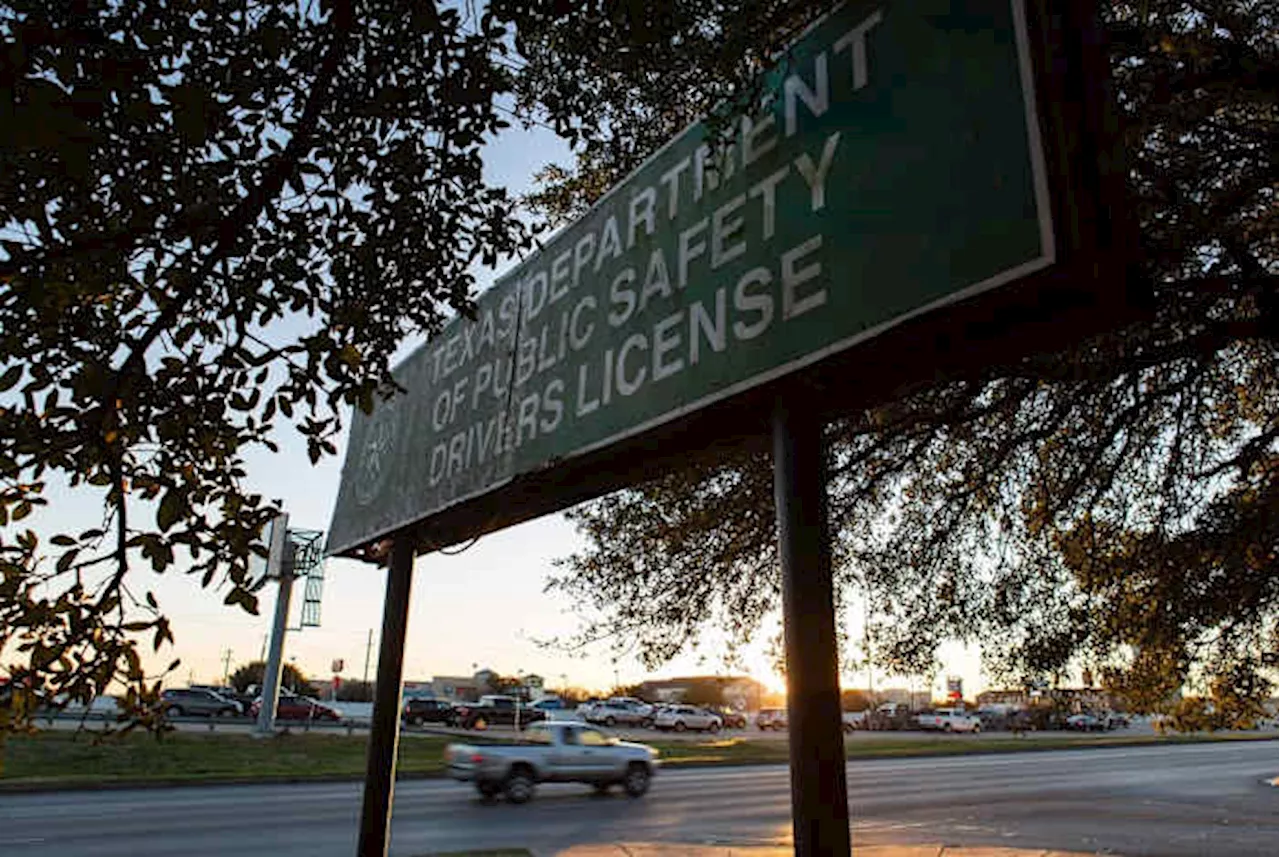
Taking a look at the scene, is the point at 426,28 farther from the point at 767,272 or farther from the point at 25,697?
the point at 25,697

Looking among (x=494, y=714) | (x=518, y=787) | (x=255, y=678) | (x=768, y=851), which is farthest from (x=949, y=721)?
(x=255, y=678)

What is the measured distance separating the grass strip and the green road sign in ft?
50.7

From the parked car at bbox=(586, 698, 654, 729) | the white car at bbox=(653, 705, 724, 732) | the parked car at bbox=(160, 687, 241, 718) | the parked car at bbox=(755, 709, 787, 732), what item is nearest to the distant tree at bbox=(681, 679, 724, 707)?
the parked car at bbox=(755, 709, 787, 732)

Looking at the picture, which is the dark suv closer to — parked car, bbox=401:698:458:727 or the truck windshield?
parked car, bbox=401:698:458:727

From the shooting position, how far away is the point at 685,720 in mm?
53781

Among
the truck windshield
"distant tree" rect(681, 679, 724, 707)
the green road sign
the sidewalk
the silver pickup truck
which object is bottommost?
the sidewalk

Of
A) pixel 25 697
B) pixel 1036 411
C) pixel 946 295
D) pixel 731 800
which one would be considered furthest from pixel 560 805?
pixel 946 295

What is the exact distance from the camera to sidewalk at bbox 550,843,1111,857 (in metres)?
10.7

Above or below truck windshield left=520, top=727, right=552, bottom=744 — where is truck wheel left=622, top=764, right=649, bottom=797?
below

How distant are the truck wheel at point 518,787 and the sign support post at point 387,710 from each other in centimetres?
1267

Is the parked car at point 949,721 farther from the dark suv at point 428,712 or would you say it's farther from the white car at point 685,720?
the dark suv at point 428,712

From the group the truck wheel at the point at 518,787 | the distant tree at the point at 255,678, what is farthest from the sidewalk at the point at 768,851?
the distant tree at the point at 255,678

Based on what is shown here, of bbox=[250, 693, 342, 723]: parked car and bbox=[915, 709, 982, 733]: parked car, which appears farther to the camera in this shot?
bbox=[915, 709, 982, 733]: parked car

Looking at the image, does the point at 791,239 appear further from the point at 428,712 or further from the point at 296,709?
the point at 296,709
